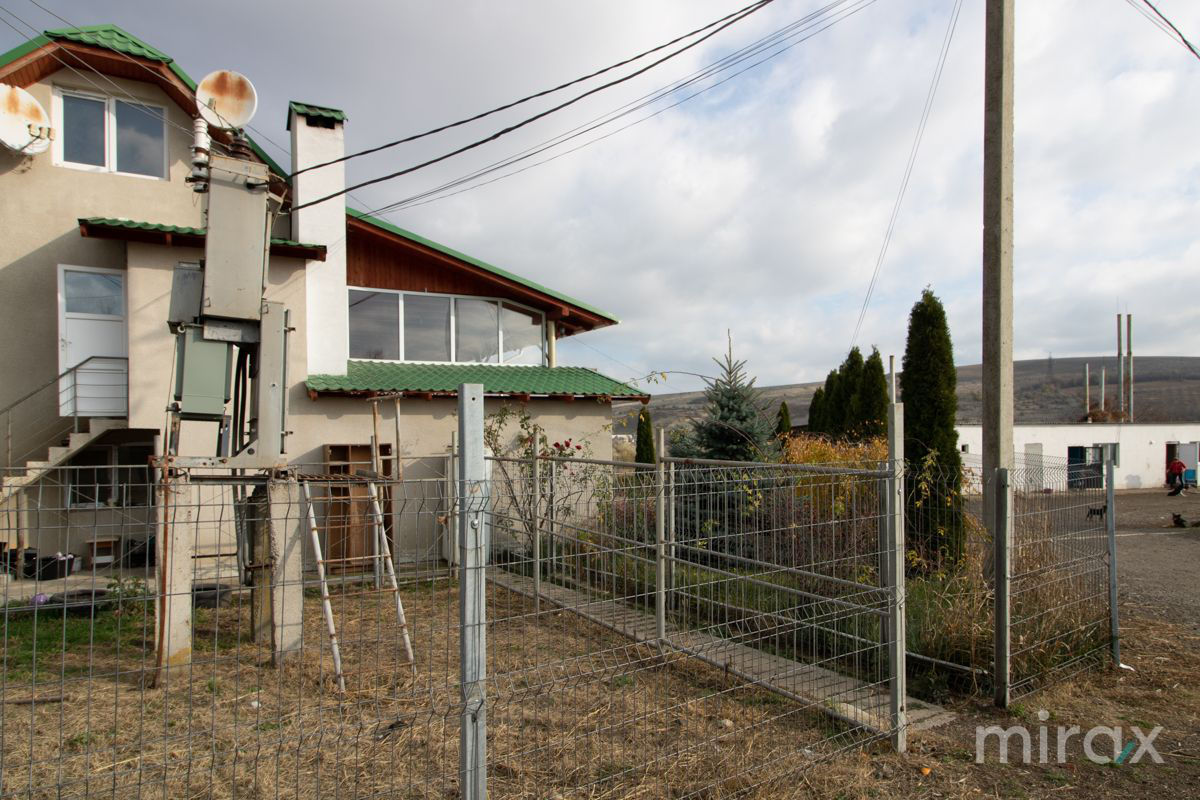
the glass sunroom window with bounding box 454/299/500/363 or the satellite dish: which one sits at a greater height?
→ the satellite dish

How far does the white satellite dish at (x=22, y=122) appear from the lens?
9.83 metres

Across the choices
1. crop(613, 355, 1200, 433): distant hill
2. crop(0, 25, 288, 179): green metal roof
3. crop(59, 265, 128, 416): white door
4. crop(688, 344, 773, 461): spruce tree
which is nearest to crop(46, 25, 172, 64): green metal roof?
crop(0, 25, 288, 179): green metal roof

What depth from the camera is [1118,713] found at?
4.77 meters

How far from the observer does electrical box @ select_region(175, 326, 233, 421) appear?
5691 mm

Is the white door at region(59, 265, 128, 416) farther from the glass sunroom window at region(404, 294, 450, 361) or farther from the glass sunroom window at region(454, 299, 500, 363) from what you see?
the glass sunroom window at region(454, 299, 500, 363)

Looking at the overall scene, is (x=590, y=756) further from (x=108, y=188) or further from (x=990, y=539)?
(x=108, y=188)

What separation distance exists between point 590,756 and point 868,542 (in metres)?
2.36

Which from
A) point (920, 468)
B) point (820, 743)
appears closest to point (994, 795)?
point (820, 743)

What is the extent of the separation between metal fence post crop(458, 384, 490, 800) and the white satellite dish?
10933 mm

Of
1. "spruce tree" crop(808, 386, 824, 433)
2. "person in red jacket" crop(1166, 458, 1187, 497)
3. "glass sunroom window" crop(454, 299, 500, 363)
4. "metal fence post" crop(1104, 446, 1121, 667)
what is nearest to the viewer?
"metal fence post" crop(1104, 446, 1121, 667)

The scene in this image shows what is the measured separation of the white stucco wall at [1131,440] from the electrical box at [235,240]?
27993 mm

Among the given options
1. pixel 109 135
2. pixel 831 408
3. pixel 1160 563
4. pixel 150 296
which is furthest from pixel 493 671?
pixel 831 408

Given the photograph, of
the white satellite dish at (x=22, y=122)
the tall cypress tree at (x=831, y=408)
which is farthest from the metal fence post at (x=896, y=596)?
the tall cypress tree at (x=831, y=408)

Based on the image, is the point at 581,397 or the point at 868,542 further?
the point at 581,397
